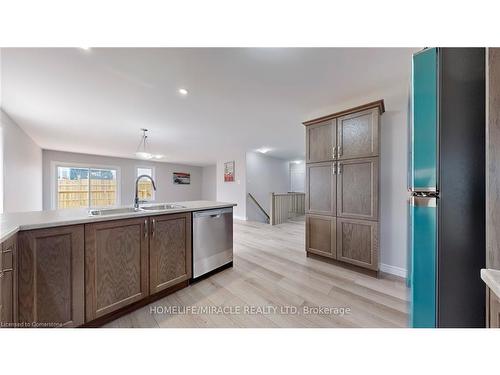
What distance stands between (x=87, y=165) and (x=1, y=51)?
575 centimetres

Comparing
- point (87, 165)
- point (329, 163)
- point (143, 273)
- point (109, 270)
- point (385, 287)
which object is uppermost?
point (87, 165)

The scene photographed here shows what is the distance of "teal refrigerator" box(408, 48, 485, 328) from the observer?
80 centimetres

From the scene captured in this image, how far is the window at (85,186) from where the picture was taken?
227 inches

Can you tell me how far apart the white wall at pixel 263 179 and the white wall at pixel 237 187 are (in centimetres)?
16

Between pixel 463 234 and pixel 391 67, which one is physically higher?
pixel 391 67

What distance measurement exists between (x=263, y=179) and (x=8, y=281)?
5.95 m

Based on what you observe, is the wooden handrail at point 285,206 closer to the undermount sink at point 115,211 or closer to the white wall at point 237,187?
the white wall at point 237,187

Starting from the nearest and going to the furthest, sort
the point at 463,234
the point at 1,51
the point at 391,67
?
the point at 463,234
the point at 1,51
the point at 391,67

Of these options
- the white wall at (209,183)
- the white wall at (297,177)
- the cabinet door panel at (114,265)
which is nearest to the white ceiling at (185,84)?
the cabinet door panel at (114,265)

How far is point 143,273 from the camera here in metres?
1.52

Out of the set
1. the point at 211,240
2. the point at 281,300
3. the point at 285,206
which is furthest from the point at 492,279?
the point at 285,206

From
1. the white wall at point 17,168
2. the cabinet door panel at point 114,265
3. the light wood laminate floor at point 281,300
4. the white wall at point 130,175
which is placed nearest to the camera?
the cabinet door panel at point 114,265
